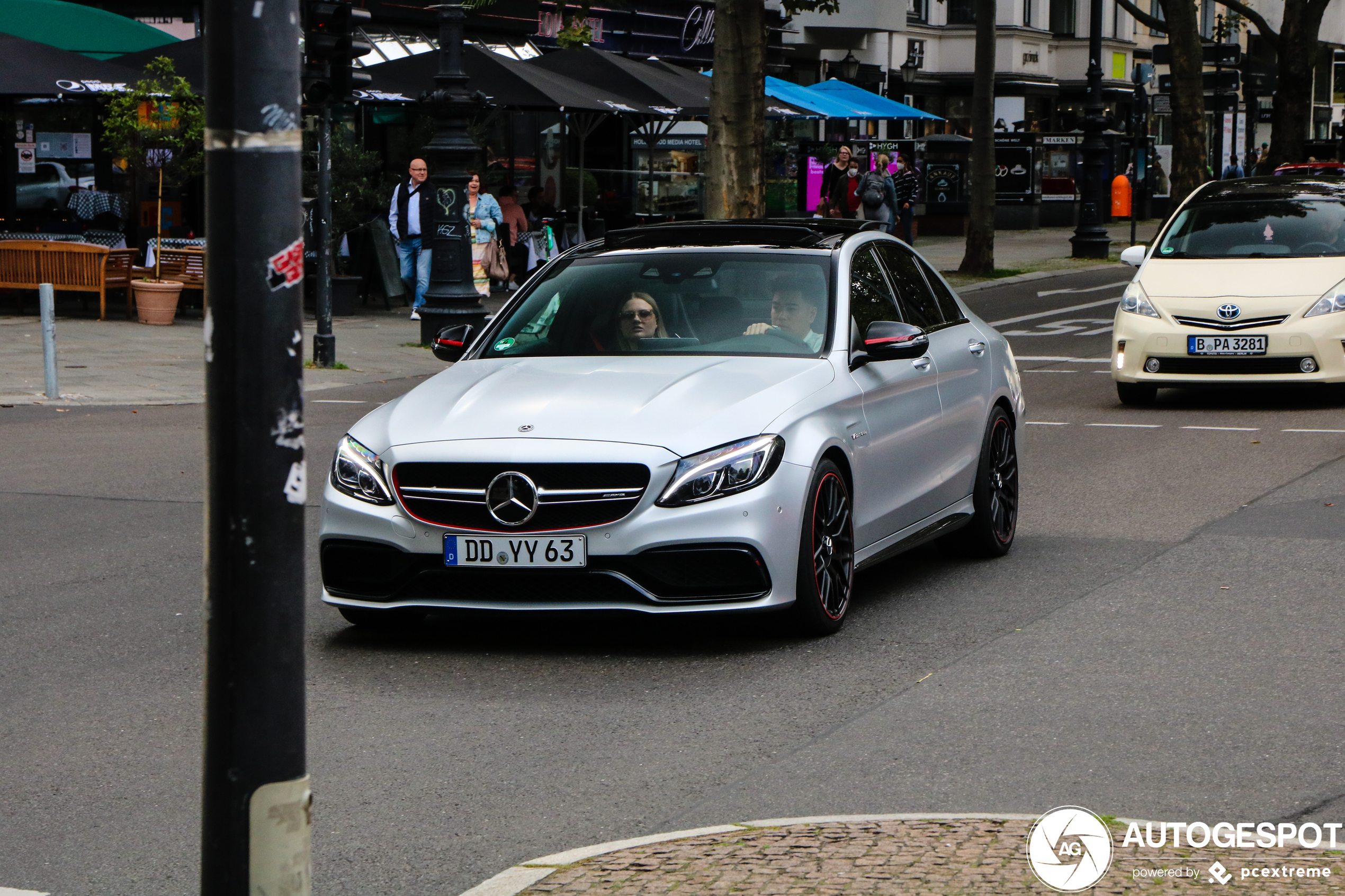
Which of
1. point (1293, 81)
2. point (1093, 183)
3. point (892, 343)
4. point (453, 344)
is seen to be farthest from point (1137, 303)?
point (1293, 81)

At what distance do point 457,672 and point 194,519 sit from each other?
3865 millimetres

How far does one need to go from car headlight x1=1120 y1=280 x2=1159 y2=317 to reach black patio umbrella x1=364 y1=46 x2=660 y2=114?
9.63m

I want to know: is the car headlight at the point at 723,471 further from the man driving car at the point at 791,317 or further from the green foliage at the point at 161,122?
the green foliage at the point at 161,122

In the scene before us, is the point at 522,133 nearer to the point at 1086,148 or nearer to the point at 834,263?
the point at 1086,148

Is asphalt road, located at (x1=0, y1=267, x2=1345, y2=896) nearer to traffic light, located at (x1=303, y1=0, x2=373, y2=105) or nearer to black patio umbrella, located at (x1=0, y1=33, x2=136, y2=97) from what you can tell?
traffic light, located at (x1=303, y1=0, x2=373, y2=105)

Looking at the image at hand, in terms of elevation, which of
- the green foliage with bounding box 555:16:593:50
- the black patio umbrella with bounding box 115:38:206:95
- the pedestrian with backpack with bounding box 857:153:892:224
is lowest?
the pedestrian with backpack with bounding box 857:153:892:224

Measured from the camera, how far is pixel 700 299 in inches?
313

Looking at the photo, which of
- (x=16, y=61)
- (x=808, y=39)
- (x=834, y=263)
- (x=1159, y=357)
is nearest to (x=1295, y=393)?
(x=1159, y=357)

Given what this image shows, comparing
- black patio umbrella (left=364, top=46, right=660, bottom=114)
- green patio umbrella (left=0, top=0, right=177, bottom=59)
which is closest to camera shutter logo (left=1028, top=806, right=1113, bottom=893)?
black patio umbrella (left=364, top=46, right=660, bottom=114)

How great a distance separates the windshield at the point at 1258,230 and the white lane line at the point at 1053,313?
706cm

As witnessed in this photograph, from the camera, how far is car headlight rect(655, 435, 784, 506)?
21.6 ft

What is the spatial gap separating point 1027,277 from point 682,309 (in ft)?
77.3

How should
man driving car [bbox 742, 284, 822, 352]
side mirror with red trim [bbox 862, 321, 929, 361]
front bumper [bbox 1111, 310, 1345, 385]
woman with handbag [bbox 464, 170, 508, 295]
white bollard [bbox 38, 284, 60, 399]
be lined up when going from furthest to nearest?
woman with handbag [bbox 464, 170, 508, 295] < white bollard [bbox 38, 284, 60, 399] < front bumper [bbox 1111, 310, 1345, 385] < man driving car [bbox 742, 284, 822, 352] < side mirror with red trim [bbox 862, 321, 929, 361]

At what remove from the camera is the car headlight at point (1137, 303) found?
14547 millimetres
